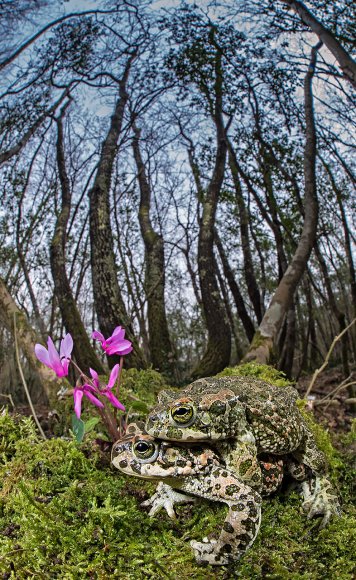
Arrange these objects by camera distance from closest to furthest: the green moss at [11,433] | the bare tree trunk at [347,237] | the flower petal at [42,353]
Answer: the flower petal at [42,353], the green moss at [11,433], the bare tree trunk at [347,237]

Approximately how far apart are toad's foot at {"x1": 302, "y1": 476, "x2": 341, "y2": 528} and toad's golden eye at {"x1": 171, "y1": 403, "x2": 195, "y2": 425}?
75 cm

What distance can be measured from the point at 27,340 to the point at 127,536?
283 cm

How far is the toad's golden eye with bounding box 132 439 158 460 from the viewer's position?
1490 millimetres

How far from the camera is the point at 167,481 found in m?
1.53

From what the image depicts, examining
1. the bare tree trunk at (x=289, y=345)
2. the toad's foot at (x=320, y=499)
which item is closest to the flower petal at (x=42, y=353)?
the toad's foot at (x=320, y=499)

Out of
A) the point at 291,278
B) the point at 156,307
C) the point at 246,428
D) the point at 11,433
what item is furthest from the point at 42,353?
the point at 156,307

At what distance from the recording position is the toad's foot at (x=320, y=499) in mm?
1733

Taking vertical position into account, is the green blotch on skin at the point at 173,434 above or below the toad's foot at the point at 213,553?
above

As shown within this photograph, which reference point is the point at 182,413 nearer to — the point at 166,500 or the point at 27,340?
the point at 166,500

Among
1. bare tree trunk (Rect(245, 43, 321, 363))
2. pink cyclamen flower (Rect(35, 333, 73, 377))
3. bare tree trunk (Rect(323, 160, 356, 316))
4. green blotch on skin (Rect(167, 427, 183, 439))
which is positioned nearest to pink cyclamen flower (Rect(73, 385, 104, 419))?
pink cyclamen flower (Rect(35, 333, 73, 377))

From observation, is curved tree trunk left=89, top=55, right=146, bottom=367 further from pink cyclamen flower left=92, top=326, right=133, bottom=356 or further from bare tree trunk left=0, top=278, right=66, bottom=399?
pink cyclamen flower left=92, top=326, right=133, bottom=356

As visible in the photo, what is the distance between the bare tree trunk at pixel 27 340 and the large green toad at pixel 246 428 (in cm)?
230

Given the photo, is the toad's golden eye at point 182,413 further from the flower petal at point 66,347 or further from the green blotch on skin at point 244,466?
the flower petal at point 66,347

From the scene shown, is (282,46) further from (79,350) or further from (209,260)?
(79,350)
